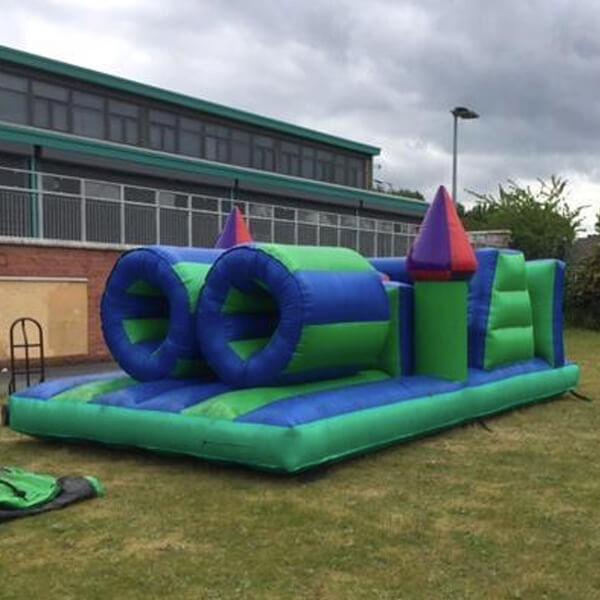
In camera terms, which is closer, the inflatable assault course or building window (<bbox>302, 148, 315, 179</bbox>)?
the inflatable assault course

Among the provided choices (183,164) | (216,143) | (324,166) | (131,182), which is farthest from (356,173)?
(131,182)

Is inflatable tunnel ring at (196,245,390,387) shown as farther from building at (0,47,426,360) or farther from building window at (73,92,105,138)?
building window at (73,92,105,138)

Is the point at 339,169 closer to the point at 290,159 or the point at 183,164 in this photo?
the point at 290,159

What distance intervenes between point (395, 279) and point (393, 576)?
5.74 m

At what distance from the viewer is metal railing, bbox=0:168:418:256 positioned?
16.8m

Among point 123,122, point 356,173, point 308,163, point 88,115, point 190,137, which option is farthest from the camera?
point 356,173

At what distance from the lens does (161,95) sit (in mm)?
28484

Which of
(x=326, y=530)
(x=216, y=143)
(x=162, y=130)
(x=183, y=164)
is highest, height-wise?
(x=162, y=130)

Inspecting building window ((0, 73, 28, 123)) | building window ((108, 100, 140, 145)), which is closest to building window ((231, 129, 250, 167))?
building window ((108, 100, 140, 145))

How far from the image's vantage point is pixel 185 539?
5.11 m

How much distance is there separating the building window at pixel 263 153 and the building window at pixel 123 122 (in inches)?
226

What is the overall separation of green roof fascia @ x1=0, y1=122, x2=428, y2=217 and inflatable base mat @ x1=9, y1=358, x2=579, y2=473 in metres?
13.5

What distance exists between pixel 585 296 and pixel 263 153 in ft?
45.5

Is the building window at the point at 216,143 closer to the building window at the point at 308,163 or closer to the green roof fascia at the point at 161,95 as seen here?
the green roof fascia at the point at 161,95
